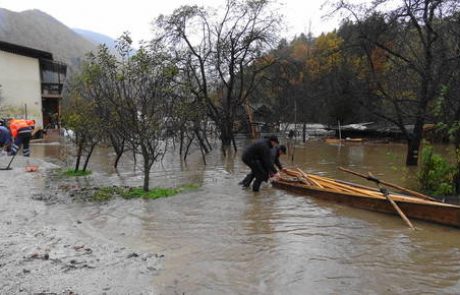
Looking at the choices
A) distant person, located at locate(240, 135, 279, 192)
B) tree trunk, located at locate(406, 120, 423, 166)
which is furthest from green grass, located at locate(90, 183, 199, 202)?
tree trunk, located at locate(406, 120, 423, 166)

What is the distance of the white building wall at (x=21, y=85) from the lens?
46219 millimetres

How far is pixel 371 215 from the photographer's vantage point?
9312 mm

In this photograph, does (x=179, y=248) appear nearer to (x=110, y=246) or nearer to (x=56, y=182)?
(x=110, y=246)

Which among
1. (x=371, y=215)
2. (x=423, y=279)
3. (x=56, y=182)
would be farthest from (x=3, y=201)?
(x=423, y=279)

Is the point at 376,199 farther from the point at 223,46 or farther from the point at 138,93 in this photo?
the point at 223,46

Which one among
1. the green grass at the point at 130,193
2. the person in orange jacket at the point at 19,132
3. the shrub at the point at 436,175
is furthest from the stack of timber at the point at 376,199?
the person in orange jacket at the point at 19,132

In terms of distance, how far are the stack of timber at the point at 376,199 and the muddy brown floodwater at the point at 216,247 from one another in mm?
196

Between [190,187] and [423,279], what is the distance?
7736 mm

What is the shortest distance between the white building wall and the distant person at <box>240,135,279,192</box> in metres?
36.8

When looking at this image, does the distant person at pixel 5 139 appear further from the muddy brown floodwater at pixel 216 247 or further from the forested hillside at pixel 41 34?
the forested hillside at pixel 41 34

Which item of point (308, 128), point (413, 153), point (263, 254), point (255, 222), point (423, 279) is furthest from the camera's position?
point (308, 128)

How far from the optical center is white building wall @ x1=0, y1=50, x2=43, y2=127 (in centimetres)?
4622

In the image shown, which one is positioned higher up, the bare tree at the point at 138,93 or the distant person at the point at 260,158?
the bare tree at the point at 138,93

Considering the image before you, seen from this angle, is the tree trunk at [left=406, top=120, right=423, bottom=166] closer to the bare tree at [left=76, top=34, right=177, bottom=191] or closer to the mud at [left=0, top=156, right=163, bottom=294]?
the bare tree at [left=76, top=34, right=177, bottom=191]
